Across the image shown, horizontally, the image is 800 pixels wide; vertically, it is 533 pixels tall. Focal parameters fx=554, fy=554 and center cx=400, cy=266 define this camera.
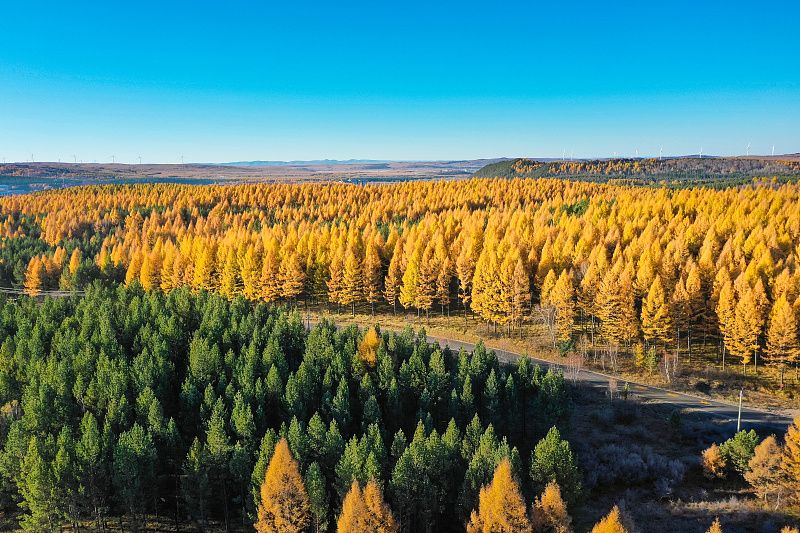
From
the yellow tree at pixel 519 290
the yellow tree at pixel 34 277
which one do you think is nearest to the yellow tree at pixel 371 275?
the yellow tree at pixel 519 290

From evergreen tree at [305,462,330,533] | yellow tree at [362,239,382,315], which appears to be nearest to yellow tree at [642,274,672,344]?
yellow tree at [362,239,382,315]

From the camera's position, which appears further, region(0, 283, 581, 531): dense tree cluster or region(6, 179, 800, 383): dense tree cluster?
region(6, 179, 800, 383): dense tree cluster

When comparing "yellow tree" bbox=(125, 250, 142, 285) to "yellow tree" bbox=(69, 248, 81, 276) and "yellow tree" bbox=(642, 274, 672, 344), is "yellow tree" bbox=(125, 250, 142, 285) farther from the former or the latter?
"yellow tree" bbox=(642, 274, 672, 344)

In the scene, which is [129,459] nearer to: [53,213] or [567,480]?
[567,480]

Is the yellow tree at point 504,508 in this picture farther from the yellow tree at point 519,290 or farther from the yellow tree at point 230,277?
the yellow tree at point 230,277

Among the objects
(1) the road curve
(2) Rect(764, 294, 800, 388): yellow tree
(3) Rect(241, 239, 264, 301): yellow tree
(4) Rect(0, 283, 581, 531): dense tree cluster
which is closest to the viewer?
(4) Rect(0, 283, 581, 531): dense tree cluster

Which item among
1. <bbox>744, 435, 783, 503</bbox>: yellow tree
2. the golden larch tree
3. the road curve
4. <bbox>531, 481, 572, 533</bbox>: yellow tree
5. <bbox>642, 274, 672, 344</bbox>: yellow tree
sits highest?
<bbox>642, 274, 672, 344</bbox>: yellow tree
